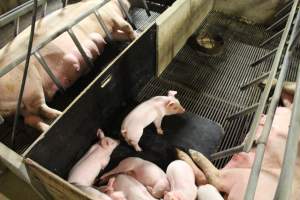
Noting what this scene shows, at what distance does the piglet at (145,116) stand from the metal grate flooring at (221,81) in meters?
0.33

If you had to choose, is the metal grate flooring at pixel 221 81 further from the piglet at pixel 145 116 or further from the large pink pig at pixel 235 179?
the piglet at pixel 145 116

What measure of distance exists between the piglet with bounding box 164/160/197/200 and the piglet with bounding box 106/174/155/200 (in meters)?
0.16

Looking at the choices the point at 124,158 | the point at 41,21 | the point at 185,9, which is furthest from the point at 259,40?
the point at 41,21

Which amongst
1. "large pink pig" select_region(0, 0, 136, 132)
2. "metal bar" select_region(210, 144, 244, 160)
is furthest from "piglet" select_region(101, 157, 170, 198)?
"large pink pig" select_region(0, 0, 136, 132)

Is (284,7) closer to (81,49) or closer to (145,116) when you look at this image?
(145,116)

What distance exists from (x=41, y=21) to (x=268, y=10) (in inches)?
111

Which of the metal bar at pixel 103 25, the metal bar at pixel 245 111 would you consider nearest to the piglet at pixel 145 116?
the metal bar at pixel 245 111

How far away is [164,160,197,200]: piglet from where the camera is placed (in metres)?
1.83

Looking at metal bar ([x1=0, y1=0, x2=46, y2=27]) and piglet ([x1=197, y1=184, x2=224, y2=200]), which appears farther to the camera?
metal bar ([x1=0, y1=0, x2=46, y2=27])

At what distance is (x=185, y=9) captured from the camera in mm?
2918

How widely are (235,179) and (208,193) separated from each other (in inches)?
8.7

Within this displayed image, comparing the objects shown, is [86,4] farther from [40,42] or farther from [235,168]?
[235,168]

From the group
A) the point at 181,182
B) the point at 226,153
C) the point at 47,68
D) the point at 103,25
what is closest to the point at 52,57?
the point at 47,68

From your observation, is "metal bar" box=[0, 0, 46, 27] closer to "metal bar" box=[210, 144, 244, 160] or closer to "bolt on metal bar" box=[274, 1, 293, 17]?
"metal bar" box=[210, 144, 244, 160]
